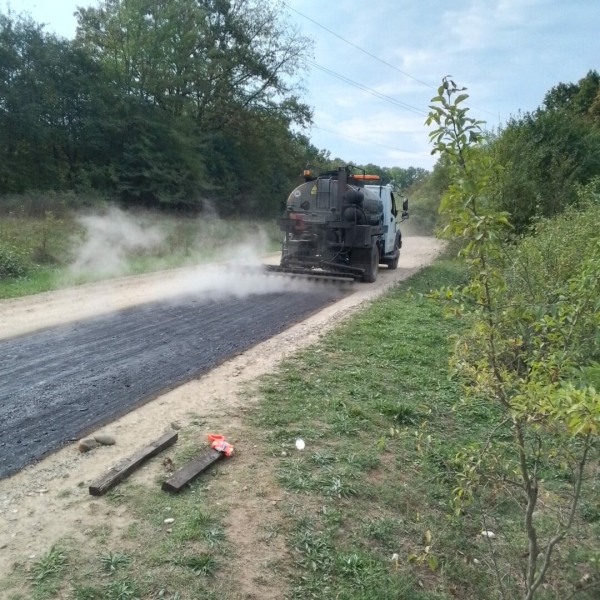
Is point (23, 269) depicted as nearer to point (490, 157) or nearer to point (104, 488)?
point (104, 488)

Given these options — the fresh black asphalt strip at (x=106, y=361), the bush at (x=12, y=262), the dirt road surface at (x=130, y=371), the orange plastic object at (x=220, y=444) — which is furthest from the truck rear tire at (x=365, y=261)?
the orange plastic object at (x=220, y=444)

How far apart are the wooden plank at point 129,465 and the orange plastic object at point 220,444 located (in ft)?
0.95

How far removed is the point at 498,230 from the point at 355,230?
1079cm

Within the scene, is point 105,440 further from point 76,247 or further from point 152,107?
point 152,107

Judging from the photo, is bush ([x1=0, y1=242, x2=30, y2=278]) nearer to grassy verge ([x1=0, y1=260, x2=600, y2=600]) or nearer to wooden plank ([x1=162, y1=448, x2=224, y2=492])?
grassy verge ([x1=0, y1=260, x2=600, y2=600])

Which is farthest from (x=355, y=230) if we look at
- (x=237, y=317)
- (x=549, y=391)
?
(x=549, y=391)

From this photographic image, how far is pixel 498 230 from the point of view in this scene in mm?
2725

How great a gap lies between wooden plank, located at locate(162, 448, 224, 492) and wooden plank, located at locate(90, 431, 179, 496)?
33 cm

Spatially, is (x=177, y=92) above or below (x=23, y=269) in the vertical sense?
above

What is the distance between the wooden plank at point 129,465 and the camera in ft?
12.6

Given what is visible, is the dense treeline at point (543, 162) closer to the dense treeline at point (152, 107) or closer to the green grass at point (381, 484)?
the green grass at point (381, 484)

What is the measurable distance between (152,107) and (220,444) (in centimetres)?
2538

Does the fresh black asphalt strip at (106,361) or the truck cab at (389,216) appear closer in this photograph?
the fresh black asphalt strip at (106,361)

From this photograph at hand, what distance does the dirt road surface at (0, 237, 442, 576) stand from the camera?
366 cm
